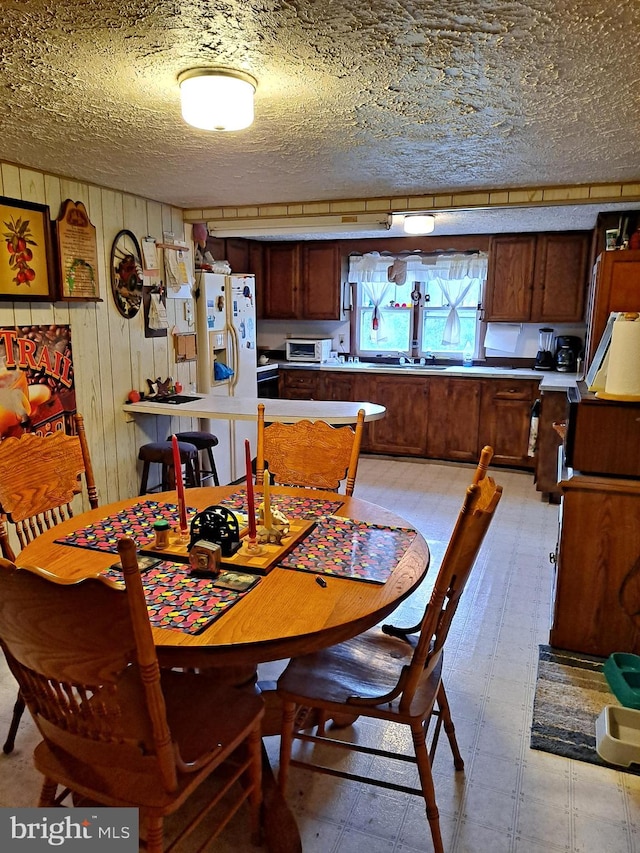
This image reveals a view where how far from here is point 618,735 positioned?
2.00 m

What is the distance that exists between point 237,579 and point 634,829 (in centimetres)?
137

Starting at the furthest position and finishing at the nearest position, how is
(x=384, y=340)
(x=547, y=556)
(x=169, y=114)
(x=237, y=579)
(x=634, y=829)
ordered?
1. (x=384, y=340)
2. (x=547, y=556)
3. (x=169, y=114)
4. (x=634, y=829)
5. (x=237, y=579)

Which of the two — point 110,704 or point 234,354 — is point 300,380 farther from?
point 110,704

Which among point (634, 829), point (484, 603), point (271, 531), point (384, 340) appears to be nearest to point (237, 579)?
point (271, 531)

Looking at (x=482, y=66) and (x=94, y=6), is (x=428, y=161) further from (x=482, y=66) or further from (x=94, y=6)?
(x=94, y=6)

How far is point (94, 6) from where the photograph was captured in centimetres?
140

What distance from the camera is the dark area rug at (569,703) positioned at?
2.00 metres

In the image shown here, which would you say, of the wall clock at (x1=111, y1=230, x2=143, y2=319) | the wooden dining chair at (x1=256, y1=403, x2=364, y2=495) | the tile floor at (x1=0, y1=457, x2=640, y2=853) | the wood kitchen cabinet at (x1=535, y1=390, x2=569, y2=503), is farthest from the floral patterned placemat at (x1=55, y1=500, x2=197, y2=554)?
the wood kitchen cabinet at (x1=535, y1=390, x2=569, y2=503)

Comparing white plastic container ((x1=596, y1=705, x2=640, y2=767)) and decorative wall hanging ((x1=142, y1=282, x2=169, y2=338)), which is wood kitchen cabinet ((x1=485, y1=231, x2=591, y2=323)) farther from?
white plastic container ((x1=596, y1=705, x2=640, y2=767))

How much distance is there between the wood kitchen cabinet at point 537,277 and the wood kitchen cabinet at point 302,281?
63.2 inches

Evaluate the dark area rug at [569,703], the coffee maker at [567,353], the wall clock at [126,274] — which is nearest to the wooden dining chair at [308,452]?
the dark area rug at [569,703]

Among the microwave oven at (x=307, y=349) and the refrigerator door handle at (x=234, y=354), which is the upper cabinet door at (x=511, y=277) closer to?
the microwave oven at (x=307, y=349)

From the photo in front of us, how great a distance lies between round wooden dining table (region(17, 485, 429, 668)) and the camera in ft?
4.10

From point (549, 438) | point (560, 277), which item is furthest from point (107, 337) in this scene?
point (560, 277)
